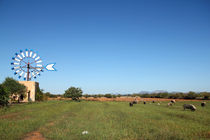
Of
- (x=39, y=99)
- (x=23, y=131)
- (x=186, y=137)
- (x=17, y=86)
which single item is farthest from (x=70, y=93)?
(x=186, y=137)

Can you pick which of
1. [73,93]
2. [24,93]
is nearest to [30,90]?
[24,93]

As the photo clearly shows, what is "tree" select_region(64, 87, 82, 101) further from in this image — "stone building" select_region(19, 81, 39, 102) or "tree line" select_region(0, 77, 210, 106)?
"stone building" select_region(19, 81, 39, 102)

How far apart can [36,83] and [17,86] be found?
12.0 m

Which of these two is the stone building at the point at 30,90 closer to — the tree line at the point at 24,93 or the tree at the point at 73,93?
the tree line at the point at 24,93

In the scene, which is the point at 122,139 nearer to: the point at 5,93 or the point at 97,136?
the point at 97,136

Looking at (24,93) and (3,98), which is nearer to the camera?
(3,98)

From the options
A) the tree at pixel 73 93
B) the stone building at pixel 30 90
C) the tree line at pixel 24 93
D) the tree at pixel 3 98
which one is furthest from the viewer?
the tree at pixel 73 93

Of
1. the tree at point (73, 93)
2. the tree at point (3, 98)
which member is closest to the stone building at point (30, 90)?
the tree at point (73, 93)

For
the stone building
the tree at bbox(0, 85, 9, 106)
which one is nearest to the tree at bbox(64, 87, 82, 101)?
the stone building

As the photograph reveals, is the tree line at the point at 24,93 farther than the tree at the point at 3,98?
Yes

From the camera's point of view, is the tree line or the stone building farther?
the stone building

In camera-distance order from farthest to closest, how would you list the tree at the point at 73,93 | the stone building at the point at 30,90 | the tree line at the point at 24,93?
1. the tree at the point at 73,93
2. the stone building at the point at 30,90
3. the tree line at the point at 24,93

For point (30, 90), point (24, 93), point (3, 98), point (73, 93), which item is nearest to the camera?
point (3, 98)

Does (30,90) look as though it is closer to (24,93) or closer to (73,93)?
(24,93)
